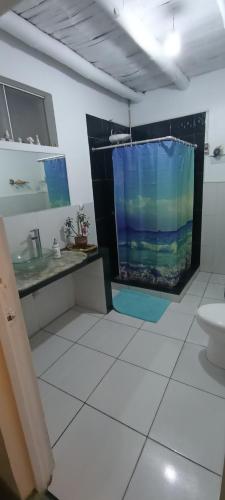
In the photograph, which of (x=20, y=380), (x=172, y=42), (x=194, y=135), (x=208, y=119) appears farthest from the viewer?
(x=194, y=135)

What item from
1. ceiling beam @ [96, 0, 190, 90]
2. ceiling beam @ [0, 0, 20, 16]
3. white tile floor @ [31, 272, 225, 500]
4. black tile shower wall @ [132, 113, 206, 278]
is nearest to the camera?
ceiling beam @ [0, 0, 20, 16]

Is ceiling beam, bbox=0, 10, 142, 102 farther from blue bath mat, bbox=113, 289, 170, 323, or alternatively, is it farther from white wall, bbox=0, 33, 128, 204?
blue bath mat, bbox=113, 289, 170, 323

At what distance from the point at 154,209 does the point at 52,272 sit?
1.33 meters

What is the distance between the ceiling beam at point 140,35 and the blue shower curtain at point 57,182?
105 centimetres

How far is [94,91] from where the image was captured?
245cm

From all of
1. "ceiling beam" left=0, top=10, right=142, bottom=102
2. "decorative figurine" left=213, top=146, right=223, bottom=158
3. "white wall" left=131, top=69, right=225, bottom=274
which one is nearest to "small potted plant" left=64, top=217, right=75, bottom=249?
"ceiling beam" left=0, top=10, right=142, bottom=102

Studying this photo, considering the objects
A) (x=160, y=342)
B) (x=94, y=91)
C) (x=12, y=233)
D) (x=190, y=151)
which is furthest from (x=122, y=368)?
(x=94, y=91)

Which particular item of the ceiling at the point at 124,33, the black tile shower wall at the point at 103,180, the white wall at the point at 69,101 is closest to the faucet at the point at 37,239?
the white wall at the point at 69,101

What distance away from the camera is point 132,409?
134 centimetres

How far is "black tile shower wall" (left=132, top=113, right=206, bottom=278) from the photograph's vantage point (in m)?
2.73

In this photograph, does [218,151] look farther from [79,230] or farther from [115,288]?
[115,288]

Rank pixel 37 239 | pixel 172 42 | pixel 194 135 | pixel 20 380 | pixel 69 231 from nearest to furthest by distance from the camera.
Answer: pixel 20 380, pixel 172 42, pixel 37 239, pixel 69 231, pixel 194 135

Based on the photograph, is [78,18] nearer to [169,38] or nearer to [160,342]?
[169,38]

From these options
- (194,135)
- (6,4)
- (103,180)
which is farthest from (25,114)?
(194,135)
